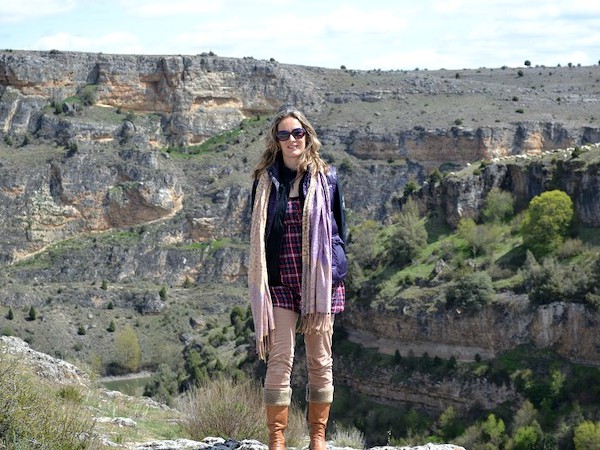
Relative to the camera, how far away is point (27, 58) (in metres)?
81.7

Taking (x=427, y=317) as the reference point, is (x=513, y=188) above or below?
above

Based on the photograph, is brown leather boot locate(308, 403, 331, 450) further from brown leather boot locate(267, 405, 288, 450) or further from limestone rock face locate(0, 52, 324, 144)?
limestone rock face locate(0, 52, 324, 144)

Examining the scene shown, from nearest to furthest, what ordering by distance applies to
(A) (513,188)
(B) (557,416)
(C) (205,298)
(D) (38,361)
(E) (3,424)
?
(E) (3,424)
(D) (38,361)
(B) (557,416)
(A) (513,188)
(C) (205,298)

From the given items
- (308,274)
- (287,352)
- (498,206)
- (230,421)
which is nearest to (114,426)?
(230,421)

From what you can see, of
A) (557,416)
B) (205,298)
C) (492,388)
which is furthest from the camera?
(205,298)

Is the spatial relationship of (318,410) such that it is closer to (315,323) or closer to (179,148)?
(315,323)

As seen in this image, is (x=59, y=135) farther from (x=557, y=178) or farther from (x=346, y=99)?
(x=557, y=178)

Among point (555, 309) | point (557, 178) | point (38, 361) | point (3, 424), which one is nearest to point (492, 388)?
point (555, 309)

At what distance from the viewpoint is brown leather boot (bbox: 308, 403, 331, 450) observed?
9734mm

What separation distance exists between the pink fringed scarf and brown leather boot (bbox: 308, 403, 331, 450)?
0.72 meters

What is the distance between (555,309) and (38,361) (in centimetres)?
3067

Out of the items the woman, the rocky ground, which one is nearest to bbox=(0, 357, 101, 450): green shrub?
the rocky ground

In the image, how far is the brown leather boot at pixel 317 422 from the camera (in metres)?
9.73

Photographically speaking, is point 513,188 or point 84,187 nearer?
point 513,188
